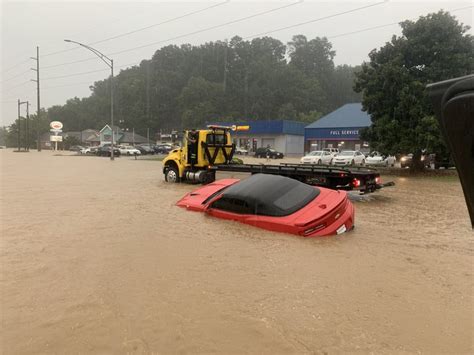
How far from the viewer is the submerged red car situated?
8.02 metres

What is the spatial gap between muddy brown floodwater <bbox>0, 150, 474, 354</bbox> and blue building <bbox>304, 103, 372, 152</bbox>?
145 ft

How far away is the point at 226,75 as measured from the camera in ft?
372

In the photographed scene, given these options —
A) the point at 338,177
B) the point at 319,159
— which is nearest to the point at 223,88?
the point at 319,159

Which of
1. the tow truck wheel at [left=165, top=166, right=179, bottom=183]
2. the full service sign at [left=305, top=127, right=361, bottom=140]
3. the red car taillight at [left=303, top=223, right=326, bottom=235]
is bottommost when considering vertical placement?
the red car taillight at [left=303, top=223, right=326, bottom=235]

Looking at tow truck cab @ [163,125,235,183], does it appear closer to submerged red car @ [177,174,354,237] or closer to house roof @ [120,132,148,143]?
submerged red car @ [177,174,354,237]

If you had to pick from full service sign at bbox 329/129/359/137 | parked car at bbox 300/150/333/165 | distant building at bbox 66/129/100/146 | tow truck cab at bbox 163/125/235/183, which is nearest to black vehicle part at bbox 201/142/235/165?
tow truck cab at bbox 163/125/235/183

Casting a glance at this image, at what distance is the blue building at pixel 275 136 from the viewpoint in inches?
2484

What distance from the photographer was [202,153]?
18062mm

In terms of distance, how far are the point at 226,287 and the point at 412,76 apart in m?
24.3

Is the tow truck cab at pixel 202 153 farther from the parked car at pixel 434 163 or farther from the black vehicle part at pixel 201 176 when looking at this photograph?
the parked car at pixel 434 163

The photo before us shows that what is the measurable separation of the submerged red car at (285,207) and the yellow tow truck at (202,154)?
853 centimetres

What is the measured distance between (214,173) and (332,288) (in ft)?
42.2

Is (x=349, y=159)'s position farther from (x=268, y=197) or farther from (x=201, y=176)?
(x=268, y=197)

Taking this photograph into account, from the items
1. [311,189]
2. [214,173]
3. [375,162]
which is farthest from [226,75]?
[311,189]
